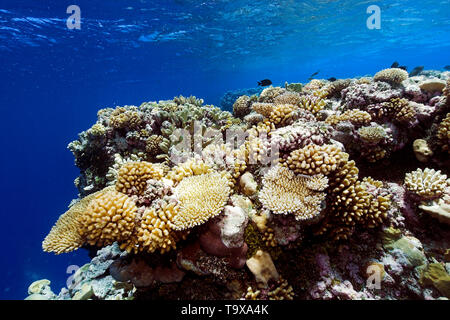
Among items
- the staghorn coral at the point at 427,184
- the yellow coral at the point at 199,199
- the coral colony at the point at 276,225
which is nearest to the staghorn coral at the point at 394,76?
the coral colony at the point at 276,225

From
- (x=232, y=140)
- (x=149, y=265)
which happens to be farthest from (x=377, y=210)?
(x=149, y=265)

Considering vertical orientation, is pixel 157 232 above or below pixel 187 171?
below

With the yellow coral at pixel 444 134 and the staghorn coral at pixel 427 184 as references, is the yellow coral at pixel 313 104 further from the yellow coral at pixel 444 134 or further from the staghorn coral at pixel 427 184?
the staghorn coral at pixel 427 184

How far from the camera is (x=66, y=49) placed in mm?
24609

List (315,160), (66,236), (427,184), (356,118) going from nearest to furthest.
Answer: (66,236), (315,160), (427,184), (356,118)

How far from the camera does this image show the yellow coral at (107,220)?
10.5 feet

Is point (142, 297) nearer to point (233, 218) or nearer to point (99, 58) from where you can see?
point (233, 218)

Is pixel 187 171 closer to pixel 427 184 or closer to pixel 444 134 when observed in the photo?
pixel 427 184

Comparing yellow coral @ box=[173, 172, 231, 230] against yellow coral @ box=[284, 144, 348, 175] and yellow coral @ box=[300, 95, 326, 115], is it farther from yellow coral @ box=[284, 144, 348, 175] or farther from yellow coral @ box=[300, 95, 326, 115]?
yellow coral @ box=[300, 95, 326, 115]

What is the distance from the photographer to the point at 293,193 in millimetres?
3643

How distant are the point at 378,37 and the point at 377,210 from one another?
173ft

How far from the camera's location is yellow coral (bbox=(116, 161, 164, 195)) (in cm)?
389

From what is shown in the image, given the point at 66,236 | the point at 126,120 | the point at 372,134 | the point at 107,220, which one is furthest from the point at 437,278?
the point at 126,120

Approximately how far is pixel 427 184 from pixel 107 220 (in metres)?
5.63
